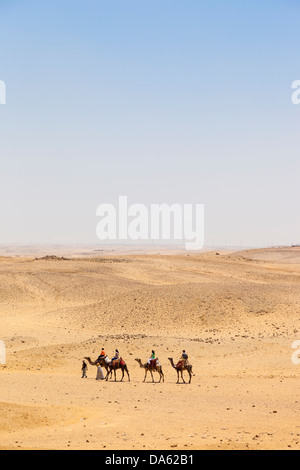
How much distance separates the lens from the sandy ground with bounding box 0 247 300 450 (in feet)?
64.6

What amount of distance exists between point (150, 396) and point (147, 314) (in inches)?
801

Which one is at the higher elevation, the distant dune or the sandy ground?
the distant dune

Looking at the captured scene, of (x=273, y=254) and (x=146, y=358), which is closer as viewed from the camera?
(x=146, y=358)

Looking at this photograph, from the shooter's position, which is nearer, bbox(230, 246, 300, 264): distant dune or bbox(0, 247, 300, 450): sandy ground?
bbox(0, 247, 300, 450): sandy ground

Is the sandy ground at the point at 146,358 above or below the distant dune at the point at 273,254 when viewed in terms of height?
below

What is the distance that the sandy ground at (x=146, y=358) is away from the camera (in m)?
19.7

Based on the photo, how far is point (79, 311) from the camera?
50281mm

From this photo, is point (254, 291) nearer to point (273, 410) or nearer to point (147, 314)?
point (147, 314)

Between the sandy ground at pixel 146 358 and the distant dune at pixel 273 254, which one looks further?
the distant dune at pixel 273 254

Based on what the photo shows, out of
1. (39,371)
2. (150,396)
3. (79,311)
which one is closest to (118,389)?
(150,396)

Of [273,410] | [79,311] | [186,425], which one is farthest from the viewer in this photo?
[79,311]

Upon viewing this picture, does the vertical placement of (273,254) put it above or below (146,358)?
above

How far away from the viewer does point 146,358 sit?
35812 mm
